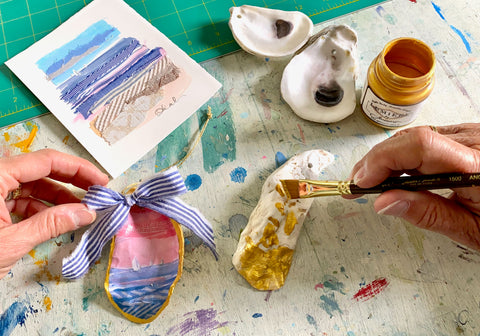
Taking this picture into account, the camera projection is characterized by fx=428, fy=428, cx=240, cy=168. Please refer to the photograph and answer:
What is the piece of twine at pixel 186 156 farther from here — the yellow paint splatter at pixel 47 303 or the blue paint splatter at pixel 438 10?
the blue paint splatter at pixel 438 10

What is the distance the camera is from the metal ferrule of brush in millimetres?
701

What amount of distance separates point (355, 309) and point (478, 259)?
→ 242mm

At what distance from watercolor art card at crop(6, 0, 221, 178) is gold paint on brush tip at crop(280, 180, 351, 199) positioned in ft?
0.99

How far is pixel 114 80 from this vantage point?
954 millimetres

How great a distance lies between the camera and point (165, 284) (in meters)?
0.77

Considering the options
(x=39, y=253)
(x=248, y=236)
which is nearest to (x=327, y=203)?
(x=248, y=236)

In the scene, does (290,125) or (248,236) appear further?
(290,125)

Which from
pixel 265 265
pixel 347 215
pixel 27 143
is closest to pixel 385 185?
pixel 347 215

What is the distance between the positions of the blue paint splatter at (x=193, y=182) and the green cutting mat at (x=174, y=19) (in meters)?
0.29

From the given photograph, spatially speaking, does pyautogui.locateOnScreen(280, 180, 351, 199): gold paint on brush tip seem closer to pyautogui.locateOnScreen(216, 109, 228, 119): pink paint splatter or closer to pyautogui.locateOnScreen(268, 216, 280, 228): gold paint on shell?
pyautogui.locateOnScreen(268, 216, 280, 228): gold paint on shell

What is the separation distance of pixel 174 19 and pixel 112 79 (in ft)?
0.72

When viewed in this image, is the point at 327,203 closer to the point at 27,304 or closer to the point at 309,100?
the point at 309,100

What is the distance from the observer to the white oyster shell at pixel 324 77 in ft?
2.90
